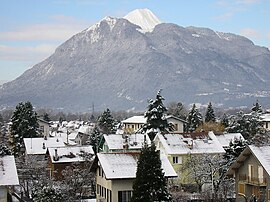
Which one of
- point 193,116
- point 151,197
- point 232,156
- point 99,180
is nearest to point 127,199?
point 99,180

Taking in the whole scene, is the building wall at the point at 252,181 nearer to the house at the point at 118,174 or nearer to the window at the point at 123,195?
the house at the point at 118,174

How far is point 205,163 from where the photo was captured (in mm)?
64688

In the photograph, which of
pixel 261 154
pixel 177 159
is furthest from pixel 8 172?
pixel 177 159

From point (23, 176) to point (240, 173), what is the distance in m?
22.1

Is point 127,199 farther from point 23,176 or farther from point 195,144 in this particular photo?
point 195,144

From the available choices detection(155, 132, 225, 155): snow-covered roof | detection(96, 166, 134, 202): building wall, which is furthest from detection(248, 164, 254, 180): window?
detection(155, 132, 225, 155): snow-covered roof

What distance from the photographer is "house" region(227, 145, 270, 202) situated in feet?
149

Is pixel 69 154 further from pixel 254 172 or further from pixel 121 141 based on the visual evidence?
pixel 254 172

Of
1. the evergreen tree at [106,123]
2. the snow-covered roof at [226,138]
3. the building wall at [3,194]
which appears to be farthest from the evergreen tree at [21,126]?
the building wall at [3,194]

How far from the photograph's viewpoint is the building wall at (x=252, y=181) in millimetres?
46312

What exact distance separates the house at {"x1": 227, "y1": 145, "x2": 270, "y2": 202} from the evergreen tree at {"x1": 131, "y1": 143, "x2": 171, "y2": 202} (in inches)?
276

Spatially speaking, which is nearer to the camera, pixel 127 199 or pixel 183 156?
pixel 127 199

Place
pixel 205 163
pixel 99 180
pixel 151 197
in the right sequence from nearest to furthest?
pixel 151 197 → pixel 99 180 → pixel 205 163

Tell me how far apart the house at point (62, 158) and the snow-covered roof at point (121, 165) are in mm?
20931
